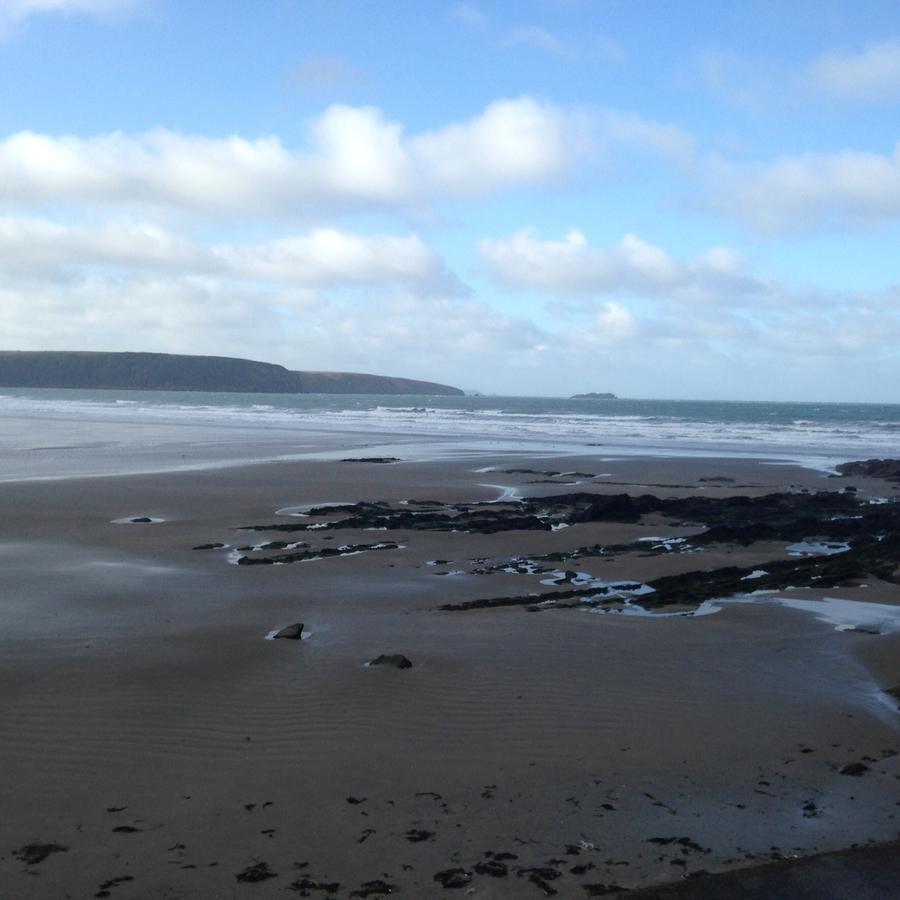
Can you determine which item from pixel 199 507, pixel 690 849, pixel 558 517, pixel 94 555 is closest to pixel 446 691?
pixel 690 849

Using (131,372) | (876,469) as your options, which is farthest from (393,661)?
(131,372)

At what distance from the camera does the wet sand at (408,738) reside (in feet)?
14.4

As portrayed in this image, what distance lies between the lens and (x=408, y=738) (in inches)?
236

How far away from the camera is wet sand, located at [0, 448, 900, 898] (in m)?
4.39

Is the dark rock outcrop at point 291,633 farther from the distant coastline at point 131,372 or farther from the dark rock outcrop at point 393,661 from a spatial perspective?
the distant coastline at point 131,372

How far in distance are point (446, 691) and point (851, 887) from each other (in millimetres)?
3355

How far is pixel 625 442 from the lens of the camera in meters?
40.9

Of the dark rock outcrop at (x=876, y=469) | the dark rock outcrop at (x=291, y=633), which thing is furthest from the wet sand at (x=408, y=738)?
the dark rock outcrop at (x=876, y=469)

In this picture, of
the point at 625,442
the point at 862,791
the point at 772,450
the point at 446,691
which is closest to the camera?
the point at 862,791

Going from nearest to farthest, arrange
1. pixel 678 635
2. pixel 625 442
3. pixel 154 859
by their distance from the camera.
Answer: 1. pixel 154 859
2. pixel 678 635
3. pixel 625 442

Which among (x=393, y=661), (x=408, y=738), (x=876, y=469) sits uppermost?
(x=876, y=469)

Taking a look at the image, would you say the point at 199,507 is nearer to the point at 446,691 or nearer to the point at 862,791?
the point at 446,691

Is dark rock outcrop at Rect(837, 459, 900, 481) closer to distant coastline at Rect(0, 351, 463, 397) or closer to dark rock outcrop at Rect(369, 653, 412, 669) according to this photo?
dark rock outcrop at Rect(369, 653, 412, 669)

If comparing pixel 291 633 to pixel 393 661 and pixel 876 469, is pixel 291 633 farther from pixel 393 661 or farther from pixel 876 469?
pixel 876 469
